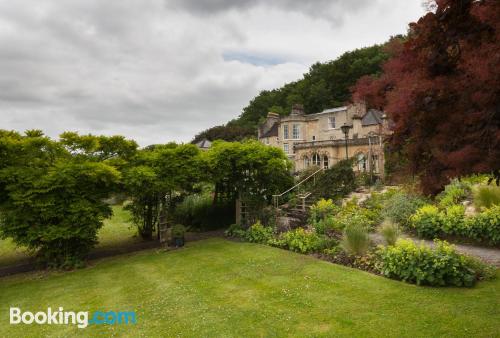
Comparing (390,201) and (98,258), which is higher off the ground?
(390,201)

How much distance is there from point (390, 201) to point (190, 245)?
892 centimetres

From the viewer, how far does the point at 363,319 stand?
19.1 ft

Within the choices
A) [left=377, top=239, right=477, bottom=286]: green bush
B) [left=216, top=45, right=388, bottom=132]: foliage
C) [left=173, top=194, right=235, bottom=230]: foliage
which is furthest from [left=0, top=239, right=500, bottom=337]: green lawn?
[left=216, top=45, right=388, bottom=132]: foliage

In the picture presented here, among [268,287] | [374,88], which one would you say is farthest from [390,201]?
[374,88]

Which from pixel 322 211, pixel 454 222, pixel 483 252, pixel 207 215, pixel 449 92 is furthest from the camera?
pixel 207 215

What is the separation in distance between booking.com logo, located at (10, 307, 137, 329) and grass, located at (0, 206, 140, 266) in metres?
4.41

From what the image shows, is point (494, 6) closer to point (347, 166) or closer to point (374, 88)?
point (374, 88)

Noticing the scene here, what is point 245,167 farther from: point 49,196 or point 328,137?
point 328,137

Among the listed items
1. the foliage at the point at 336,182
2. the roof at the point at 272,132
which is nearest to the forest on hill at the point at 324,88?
the roof at the point at 272,132

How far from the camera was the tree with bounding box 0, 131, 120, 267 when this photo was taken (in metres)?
9.93

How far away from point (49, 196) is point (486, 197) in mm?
14209

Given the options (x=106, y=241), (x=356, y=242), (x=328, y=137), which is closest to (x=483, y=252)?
(x=356, y=242)

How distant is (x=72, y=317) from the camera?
271 inches

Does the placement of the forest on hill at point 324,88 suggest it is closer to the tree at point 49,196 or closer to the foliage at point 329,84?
the foliage at point 329,84
